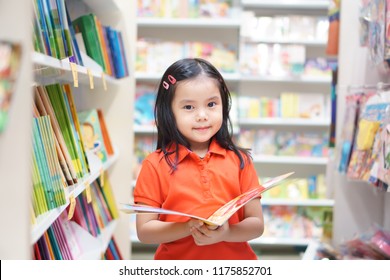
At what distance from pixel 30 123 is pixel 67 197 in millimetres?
775

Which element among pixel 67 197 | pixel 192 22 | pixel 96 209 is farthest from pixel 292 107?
pixel 67 197

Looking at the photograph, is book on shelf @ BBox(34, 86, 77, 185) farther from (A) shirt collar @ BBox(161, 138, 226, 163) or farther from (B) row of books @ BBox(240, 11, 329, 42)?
(B) row of books @ BBox(240, 11, 329, 42)

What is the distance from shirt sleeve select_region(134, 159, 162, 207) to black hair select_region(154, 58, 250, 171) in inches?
2.4

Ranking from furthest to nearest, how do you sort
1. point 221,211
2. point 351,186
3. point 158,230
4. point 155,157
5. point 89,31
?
point 351,186, point 89,31, point 155,157, point 158,230, point 221,211

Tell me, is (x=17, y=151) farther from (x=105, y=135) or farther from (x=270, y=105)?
(x=270, y=105)

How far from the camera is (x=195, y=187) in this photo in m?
1.55

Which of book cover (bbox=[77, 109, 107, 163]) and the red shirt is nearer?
the red shirt

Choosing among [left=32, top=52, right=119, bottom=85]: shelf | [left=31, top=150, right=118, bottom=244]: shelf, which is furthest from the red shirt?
[left=32, top=52, right=119, bottom=85]: shelf

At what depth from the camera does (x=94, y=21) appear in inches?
94.3

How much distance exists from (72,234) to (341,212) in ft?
4.53

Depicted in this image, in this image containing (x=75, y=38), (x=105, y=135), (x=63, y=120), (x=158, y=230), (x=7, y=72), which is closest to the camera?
(x=7, y=72)

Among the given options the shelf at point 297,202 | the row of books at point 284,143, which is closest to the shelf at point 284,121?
the row of books at point 284,143

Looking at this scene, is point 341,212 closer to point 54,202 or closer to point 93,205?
point 93,205

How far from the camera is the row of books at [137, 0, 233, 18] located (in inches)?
165
